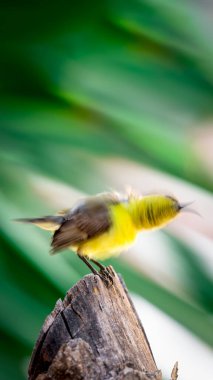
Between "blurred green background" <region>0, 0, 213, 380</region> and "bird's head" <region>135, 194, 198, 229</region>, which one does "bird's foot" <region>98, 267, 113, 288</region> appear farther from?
"blurred green background" <region>0, 0, 213, 380</region>

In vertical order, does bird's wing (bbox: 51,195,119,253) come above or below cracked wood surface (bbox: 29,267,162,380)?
above

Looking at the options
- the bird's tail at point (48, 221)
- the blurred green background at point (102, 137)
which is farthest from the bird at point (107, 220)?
the blurred green background at point (102, 137)

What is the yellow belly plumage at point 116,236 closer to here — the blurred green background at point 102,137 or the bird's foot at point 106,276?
the bird's foot at point 106,276

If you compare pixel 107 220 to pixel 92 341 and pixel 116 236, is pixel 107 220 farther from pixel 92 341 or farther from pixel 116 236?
pixel 92 341

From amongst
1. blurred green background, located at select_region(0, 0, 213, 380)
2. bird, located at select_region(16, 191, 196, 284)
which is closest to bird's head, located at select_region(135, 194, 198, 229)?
bird, located at select_region(16, 191, 196, 284)

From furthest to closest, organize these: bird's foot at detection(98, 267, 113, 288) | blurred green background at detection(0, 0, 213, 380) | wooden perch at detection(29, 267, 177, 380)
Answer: blurred green background at detection(0, 0, 213, 380)
bird's foot at detection(98, 267, 113, 288)
wooden perch at detection(29, 267, 177, 380)

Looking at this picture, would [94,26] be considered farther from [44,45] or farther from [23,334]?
[23,334]

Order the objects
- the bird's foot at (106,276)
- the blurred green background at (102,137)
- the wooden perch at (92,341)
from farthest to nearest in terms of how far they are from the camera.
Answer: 1. the blurred green background at (102,137)
2. the bird's foot at (106,276)
3. the wooden perch at (92,341)
